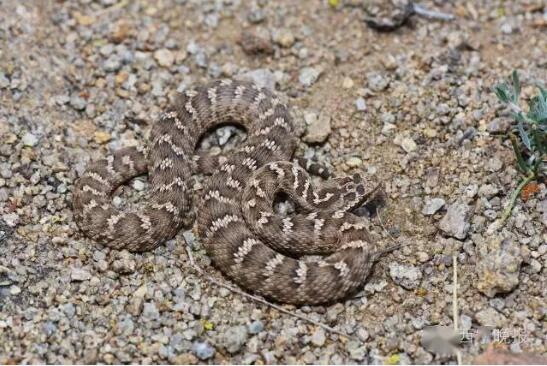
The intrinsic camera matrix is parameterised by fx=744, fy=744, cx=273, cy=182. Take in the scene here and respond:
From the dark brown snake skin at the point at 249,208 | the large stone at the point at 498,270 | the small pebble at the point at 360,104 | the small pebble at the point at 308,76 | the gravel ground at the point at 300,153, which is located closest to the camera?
the gravel ground at the point at 300,153

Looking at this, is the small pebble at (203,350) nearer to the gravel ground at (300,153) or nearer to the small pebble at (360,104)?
the gravel ground at (300,153)

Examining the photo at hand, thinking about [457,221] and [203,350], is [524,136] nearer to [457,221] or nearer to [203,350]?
[457,221]

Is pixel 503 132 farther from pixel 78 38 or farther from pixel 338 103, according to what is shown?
pixel 78 38

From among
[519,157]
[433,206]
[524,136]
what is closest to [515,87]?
[524,136]

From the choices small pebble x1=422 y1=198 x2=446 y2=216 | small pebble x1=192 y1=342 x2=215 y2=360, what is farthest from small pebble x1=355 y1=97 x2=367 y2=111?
Answer: small pebble x1=192 y1=342 x2=215 y2=360

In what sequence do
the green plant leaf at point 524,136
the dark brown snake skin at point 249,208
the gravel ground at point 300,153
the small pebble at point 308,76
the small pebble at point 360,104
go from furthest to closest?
the small pebble at point 308,76 → the small pebble at point 360,104 → the green plant leaf at point 524,136 → the dark brown snake skin at point 249,208 → the gravel ground at point 300,153

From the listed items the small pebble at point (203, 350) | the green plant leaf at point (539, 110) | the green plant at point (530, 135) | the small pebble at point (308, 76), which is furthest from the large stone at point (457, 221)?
the small pebble at point (203, 350)
